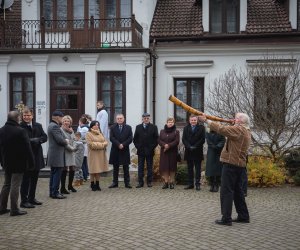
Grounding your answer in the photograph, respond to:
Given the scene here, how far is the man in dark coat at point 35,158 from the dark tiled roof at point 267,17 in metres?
10.8

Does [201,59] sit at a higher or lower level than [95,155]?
higher

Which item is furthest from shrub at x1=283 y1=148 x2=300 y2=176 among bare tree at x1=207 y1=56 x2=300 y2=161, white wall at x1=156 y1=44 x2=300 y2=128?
white wall at x1=156 y1=44 x2=300 y2=128

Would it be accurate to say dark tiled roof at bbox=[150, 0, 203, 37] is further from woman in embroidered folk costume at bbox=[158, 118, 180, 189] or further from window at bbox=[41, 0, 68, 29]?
woman in embroidered folk costume at bbox=[158, 118, 180, 189]

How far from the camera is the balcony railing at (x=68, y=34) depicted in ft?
58.9

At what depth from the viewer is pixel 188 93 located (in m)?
19.2

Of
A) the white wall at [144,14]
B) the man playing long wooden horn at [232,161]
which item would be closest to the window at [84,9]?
the white wall at [144,14]

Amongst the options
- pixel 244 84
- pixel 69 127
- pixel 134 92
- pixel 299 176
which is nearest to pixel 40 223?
pixel 69 127

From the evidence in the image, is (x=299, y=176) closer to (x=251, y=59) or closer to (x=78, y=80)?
(x=251, y=59)

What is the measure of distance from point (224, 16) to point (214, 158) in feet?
28.0

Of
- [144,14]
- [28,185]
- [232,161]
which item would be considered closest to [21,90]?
[144,14]

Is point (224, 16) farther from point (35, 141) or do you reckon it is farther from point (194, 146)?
point (35, 141)

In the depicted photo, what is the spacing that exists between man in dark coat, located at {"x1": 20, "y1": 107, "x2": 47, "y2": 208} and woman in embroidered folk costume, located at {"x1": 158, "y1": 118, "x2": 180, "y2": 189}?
3530 millimetres

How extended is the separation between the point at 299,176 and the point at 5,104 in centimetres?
1110

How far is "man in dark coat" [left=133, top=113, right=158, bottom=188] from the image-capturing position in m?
12.8
